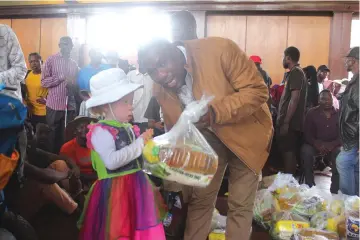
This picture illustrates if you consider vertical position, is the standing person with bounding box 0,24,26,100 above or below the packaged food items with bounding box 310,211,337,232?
above

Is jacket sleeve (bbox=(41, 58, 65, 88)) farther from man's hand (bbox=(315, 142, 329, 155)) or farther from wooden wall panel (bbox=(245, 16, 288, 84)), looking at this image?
wooden wall panel (bbox=(245, 16, 288, 84))

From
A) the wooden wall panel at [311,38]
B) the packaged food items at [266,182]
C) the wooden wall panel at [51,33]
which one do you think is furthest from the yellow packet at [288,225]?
the wooden wall panel at [51,33]

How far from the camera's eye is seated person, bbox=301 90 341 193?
16.1 ft

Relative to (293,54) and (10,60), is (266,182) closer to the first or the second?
(293,54)

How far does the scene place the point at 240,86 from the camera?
219cm

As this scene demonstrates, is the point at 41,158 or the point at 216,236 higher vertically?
the point at 41,158

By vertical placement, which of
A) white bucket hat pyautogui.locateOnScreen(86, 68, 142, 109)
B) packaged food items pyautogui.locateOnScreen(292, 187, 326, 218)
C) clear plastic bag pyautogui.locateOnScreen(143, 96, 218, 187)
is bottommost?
packaged food items pyautogui.locateOnScreen(292, 187, 326, 218)

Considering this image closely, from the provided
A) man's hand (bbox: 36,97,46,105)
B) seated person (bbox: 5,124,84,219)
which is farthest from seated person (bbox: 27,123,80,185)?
man's hand (bbox: 36,97,46,105)

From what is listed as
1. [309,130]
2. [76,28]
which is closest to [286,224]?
[309,130]

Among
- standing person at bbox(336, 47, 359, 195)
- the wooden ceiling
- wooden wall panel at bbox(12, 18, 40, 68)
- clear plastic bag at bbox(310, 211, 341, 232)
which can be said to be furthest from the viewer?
wooden wall panel at bbox(12, 18, 40, 68)

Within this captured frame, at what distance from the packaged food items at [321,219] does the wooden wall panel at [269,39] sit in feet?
18.0

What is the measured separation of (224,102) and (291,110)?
9.68 feet

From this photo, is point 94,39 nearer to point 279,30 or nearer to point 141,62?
point 279,30

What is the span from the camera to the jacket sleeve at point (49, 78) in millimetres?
5383
